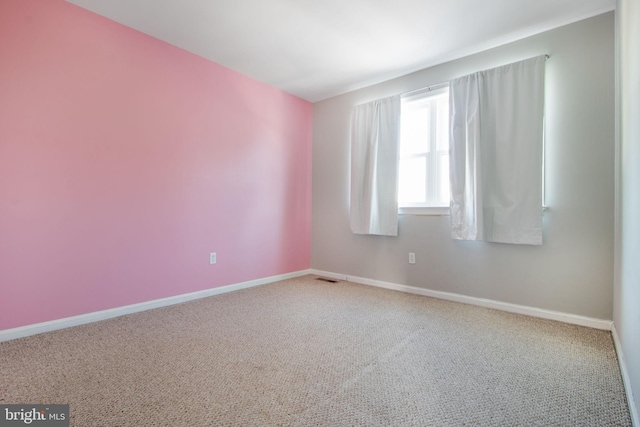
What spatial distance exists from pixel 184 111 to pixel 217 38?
2.46ft

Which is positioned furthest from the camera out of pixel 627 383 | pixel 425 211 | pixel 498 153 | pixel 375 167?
pixel 375 167

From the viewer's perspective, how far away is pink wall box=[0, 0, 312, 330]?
206 cm

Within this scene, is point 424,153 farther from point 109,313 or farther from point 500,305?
point 109,313

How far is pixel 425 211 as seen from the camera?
323 cm

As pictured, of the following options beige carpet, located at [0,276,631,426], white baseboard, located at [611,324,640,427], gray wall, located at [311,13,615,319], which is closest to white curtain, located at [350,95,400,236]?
gray wall, located at [311,13,615,319]

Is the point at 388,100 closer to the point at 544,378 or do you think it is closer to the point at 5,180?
the point at 544,378

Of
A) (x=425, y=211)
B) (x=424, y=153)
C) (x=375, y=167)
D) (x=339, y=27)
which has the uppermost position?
(x=339, y=27)

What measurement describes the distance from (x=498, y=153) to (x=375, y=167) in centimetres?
128

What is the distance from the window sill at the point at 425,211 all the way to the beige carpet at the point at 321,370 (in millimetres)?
1021

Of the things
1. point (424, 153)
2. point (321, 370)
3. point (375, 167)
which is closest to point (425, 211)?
point (424, 153)

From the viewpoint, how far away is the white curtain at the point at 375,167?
11.2ft

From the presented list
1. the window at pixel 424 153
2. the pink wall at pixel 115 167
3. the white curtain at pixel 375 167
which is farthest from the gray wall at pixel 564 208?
the pink wall at pixel 115 167

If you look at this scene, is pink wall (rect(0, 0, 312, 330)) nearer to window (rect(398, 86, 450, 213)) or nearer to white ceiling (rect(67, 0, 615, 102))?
white ceiling (rect(67, 0, 615, 102))

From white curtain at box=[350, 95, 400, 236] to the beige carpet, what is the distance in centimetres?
126
